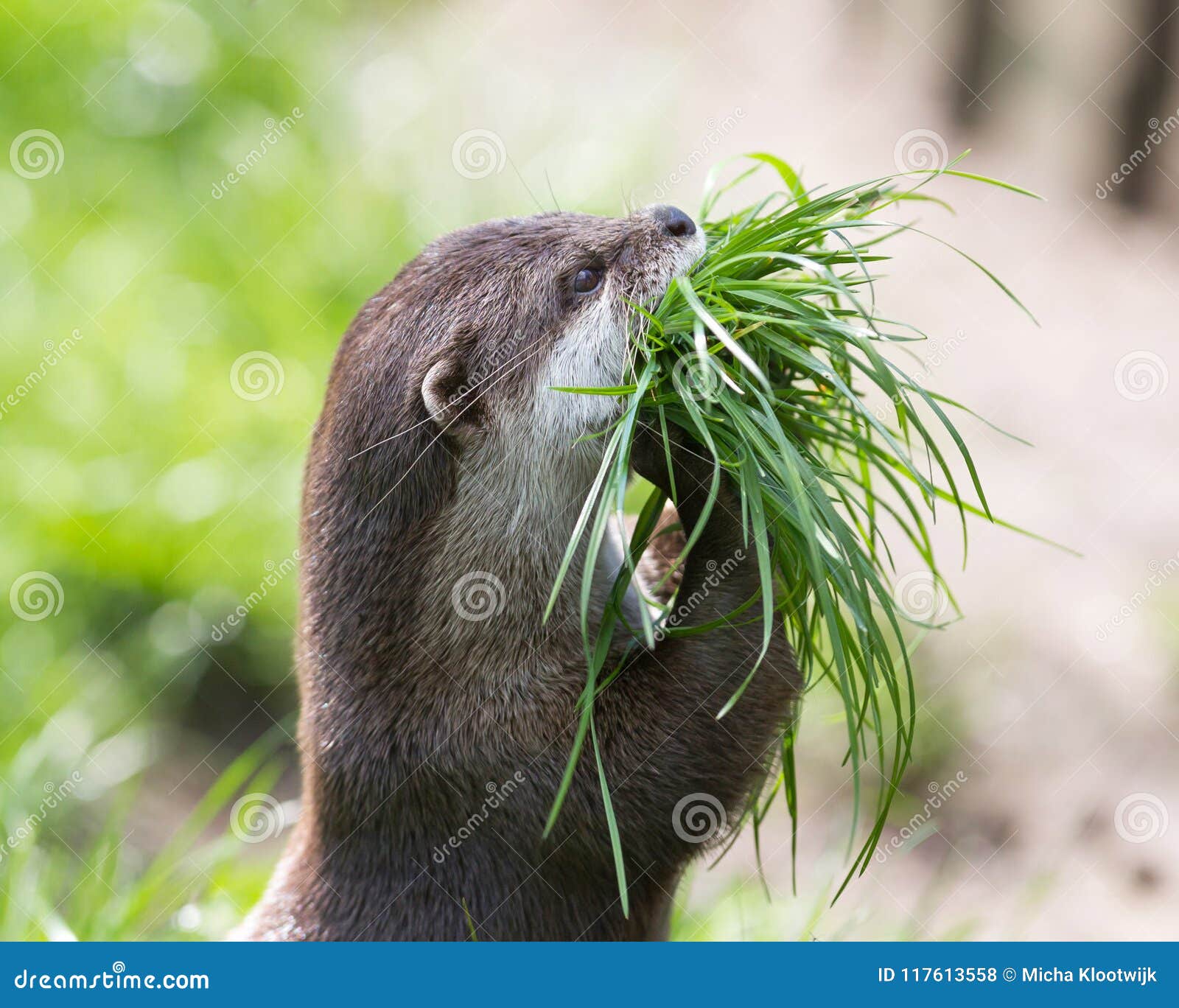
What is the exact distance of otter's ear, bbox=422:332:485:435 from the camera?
2.60 metres

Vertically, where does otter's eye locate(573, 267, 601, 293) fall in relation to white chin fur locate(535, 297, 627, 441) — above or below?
above

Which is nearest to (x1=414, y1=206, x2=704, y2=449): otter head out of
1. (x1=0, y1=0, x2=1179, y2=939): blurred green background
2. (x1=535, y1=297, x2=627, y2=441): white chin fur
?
(x1=535, y1=297, x2=627, y2=441): white chin fur

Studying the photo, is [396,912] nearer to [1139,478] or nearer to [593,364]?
[593,364]

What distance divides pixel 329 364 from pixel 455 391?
147 inches

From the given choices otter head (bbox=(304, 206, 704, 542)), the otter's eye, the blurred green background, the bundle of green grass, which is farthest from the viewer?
the blurred green background

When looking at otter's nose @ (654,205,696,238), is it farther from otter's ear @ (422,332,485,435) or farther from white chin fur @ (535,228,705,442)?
otter's ear @ (422,332,485,435)

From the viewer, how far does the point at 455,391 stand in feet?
8.66

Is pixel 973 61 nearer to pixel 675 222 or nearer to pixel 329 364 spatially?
pixel 329 364

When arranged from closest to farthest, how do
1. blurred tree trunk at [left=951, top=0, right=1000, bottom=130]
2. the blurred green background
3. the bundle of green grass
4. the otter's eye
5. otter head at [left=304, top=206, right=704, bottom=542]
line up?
the bundle of green grass, otter head at [left=304, top=206, right=704, bottom=542], the otter's eye, the blurred green background, blurred tree trunk at [left=951, top=0, right=1000, bottom=130]

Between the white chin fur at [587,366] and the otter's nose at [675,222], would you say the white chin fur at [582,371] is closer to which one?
the white chin fur at [587,366]

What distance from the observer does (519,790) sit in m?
2.56

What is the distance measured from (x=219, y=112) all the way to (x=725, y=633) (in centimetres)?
607

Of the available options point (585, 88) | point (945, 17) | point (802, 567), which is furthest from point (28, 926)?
point (945, 17)

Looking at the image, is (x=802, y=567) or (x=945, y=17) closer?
(x=802, y=567)
